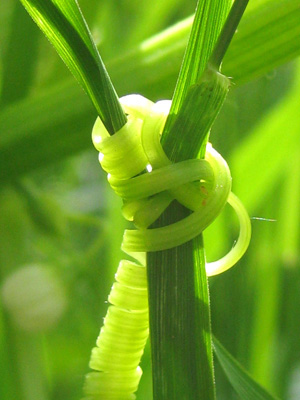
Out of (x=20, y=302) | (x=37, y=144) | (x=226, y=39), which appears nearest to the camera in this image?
(x=226, y=39)

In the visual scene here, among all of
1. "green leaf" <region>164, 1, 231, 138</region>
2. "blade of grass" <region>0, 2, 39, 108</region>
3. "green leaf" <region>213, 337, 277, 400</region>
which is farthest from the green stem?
"blade of grass" <region>0, 2, 39, 108</region>

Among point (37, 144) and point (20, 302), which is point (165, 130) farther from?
point (20, 302)

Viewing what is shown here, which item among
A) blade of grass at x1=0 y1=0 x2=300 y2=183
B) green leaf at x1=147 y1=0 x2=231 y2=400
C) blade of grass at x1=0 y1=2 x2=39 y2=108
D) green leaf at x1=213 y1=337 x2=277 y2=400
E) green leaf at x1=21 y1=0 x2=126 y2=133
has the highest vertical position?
blade of grass at x1=0 y1=2 x2=39 y2=108

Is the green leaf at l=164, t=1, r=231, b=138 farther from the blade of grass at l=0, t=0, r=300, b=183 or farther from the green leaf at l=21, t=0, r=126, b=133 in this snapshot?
the blade of grass at l=0, t=0, r=300, b=183

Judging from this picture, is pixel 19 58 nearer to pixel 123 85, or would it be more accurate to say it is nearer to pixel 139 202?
pixel 123 85

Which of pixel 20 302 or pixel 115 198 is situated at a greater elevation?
pixel 115 198

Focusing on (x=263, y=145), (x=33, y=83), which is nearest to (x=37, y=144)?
(x=33, y=83)

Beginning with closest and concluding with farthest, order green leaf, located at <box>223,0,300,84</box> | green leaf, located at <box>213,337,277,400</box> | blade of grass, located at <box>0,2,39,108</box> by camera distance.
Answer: green leaf, located at <box>213,337,277,400</box>
green leaf, located at <box>223,0,300,84</box>
blade of grass, located at <box>0,2,39,108</box>
